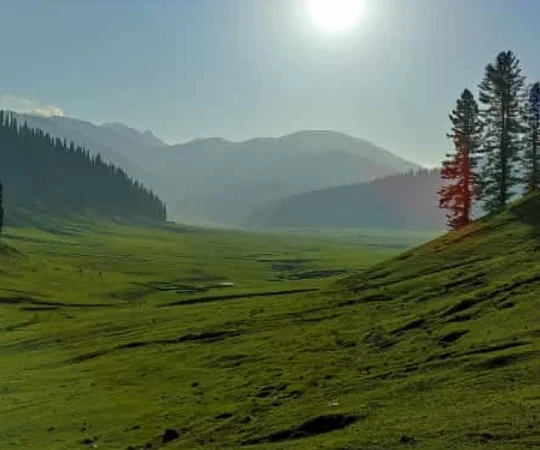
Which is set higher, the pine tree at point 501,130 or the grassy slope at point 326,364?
the pine tree at point 501,130

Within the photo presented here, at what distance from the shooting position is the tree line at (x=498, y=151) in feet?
316

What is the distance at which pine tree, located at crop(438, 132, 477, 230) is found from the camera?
3816 inches

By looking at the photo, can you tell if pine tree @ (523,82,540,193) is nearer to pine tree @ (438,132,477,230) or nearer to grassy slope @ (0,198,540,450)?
pine tree @ (438,132,477,230)

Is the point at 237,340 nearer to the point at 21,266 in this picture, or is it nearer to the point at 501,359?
the point at 501,359

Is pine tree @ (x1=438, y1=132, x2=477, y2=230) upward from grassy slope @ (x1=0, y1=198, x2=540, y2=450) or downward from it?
upward

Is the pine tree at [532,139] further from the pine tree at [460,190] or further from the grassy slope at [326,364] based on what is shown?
the grassy slope at [326,364]

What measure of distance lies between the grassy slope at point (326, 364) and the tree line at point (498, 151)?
13.3 m

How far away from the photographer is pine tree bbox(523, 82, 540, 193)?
97.6 metres

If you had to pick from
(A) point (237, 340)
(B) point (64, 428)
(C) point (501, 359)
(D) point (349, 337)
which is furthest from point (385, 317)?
(B) point (64, 428)

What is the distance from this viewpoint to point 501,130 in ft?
324

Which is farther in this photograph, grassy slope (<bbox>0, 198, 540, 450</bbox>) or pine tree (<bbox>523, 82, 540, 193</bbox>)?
pine tree (<bbox>523, 82, 540, 193</bbox>)

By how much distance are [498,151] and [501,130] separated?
10.4ft

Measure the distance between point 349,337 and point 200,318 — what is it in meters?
27.3

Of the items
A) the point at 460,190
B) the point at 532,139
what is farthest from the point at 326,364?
the point at 532,139
